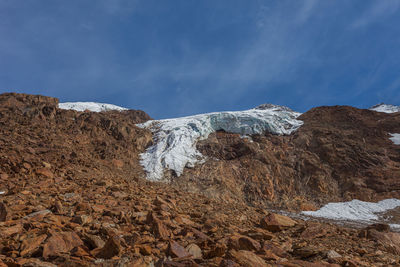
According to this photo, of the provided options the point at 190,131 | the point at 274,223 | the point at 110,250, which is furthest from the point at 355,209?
the point at 110,250

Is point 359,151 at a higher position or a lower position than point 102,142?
lower

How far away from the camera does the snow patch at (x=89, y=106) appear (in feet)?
154

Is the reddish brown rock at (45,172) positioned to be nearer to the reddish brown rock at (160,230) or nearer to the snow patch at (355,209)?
the reddish brown rock at (160,230)

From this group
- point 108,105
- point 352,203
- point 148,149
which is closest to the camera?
point 352,203

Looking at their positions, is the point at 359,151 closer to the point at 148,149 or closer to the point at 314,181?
the point at 314,181

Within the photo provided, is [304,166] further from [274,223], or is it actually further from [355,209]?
[274,223]

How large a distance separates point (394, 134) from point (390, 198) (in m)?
18.6

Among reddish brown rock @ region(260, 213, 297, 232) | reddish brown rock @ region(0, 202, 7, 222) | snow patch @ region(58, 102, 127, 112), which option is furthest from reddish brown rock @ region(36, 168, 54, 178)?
snow patch @ region(58, 102, 127, 112)

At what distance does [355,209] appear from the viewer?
2484 cm

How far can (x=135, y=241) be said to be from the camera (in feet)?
14.4

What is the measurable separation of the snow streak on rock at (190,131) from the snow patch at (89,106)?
15.8 m

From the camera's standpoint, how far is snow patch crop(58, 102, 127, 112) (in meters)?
46.9

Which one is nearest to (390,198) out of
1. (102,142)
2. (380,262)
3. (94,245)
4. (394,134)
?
(394,134)

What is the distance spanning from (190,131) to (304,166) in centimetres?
1827
